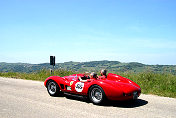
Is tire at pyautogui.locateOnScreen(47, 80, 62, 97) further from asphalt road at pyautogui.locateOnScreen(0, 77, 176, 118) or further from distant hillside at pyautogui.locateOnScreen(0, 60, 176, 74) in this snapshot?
distant hillside at pyautogui.locateOnScreen(0, 60, 176, 74)

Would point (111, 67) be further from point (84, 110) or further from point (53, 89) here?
point (84, 110)

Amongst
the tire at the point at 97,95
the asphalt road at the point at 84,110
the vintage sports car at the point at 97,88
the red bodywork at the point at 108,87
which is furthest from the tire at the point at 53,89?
the tire at the point at 97,95

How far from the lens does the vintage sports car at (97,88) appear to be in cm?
575

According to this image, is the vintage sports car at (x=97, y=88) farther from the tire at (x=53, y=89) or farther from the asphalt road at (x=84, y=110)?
the asphalt road at (x=84, y=110)

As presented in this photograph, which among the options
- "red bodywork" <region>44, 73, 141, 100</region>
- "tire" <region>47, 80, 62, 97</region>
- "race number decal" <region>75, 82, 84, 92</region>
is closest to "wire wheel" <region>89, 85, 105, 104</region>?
"red bodywork" <region>44, 73, 141, 100</region>

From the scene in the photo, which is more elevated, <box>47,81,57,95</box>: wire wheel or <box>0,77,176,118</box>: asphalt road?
<box>47,81,57,95</box>: wire wheel

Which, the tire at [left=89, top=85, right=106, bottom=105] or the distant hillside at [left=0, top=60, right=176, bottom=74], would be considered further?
the distant hillside at [left=0, top=60, right=176, bottom=74]

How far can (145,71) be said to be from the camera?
12375 millimetres

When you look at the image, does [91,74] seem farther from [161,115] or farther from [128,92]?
[161,115]

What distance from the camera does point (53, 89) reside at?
758cm

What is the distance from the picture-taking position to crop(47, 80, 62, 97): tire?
7367mm

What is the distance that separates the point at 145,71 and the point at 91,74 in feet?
22.0

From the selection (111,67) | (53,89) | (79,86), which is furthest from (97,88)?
(111,67)

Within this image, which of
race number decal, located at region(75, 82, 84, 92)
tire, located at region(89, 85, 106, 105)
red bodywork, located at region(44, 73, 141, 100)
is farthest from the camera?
race number decal, located at region(75, 82, 84, 92)
